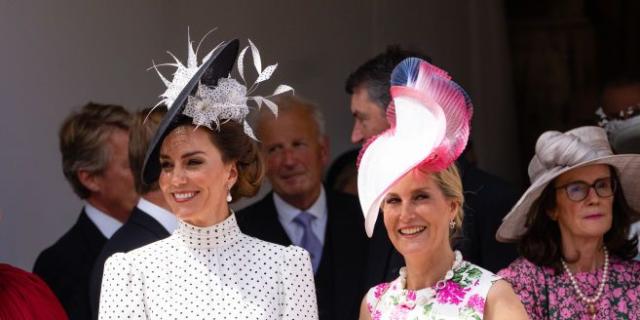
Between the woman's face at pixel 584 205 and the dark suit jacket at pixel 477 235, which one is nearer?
the woman's face at pixel 584 205

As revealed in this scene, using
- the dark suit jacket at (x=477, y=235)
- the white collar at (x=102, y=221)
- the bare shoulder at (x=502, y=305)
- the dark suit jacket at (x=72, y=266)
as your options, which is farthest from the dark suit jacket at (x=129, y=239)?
the bare shoulder at (x=502, y=305)

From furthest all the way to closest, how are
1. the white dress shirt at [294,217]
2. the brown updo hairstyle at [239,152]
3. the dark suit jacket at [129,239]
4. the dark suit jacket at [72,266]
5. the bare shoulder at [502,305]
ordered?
the white dress shirt at [294,217] < the dark suit jacket at [72,266] < the dark suit jacket at [129,239] < the brown updo hairstyle at [239,152] < the bare shoulder at [502,305]

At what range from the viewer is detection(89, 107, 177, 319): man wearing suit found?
468 centimetres

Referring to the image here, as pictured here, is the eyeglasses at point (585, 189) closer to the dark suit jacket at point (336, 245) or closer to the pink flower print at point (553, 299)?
the pink flower print at point (553, 299)

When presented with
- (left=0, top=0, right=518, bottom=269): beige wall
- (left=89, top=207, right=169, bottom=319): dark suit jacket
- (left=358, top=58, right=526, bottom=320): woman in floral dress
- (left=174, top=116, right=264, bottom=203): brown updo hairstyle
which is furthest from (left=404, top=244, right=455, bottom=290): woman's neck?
(left=0, top=0, right=518, bottom=269): beige wall

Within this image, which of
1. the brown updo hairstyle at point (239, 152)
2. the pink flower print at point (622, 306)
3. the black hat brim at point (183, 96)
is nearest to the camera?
the black hat brim at point (183, 96)

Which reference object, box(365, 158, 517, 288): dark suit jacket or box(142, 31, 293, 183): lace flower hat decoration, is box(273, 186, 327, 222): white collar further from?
box(142, 31, 293, 183): lace flower hat decoration

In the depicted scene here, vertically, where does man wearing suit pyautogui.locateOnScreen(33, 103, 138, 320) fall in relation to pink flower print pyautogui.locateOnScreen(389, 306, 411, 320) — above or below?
above

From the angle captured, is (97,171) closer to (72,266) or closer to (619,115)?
(72,266)

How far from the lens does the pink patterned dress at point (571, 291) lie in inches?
178

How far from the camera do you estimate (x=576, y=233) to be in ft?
15.3

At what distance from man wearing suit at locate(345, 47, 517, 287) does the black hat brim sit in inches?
37.4

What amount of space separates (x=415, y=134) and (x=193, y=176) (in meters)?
0.71

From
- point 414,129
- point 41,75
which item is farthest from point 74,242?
point 414,129
